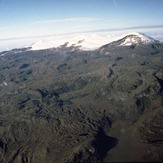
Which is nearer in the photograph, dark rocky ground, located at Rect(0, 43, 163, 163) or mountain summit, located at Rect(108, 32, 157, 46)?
dark rocky ground, located at Rect(0, 43, 163, 163)

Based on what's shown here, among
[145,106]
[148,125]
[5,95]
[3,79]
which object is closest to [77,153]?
[148,125]

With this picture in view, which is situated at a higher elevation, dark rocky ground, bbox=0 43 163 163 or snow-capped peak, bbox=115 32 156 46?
snow-capped peak, bbox=115 32 156 46

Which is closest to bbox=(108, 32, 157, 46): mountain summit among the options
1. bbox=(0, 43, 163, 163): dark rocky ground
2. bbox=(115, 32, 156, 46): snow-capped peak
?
bbox=(115, 32, 156, 46): snow-capped peak

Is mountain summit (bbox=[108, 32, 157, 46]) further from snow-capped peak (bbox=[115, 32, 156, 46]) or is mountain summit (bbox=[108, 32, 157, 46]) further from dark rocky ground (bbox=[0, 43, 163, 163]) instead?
dark rocky ground (bbox=[0, 43, 163, 163])

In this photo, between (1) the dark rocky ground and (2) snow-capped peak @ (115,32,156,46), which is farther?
(2) snow-capped peak @ (115,32,156,46)

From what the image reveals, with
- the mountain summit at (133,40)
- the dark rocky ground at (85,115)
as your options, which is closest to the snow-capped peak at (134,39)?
the mountain summit at (133,40)

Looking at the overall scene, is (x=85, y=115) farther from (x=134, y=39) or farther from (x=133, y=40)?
(x=134, y=39)

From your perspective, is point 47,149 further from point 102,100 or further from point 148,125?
point 102,100

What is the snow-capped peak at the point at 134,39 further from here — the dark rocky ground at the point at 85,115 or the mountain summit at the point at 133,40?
the dark rocky ground at the point at 85,115
